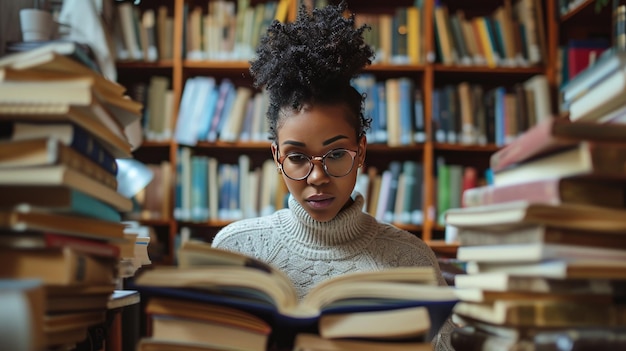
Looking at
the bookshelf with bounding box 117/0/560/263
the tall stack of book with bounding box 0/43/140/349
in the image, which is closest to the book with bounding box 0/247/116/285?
the tall stack of book with bounding box 0/43/140/349

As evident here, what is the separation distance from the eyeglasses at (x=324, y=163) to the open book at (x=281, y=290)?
46 centimetres

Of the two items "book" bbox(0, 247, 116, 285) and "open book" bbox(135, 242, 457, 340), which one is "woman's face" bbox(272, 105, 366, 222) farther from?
"book" bbox(0, 247, 116, 285)

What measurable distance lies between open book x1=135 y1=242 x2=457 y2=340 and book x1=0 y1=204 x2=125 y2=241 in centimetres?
8

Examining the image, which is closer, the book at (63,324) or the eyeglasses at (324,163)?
the book at (63,324)

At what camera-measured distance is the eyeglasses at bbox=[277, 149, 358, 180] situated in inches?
41.6

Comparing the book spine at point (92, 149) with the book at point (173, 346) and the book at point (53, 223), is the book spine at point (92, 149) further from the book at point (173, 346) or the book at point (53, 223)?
the book at point (173, 346)

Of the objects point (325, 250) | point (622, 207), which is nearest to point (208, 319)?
point (622, 207)

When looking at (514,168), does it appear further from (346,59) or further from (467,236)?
(346,59)

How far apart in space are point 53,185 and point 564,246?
1.69 ft

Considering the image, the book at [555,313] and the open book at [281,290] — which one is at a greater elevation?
the open book at [281,290]

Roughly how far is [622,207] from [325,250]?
2.43 feet

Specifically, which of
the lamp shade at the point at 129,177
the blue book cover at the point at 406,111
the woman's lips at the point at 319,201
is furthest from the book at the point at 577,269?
the blue book cover at the point at 406,111

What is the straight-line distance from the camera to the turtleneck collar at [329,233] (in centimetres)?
123

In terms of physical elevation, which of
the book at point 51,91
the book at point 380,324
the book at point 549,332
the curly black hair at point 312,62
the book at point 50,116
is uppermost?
the curly black hair at point 312,62
